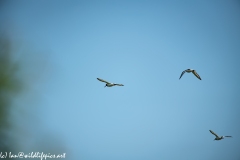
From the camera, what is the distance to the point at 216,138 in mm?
21547

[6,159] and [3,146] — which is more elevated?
[3,146]

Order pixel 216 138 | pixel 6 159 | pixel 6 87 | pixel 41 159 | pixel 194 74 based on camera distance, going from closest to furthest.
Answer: pixel 194 74, pixel 216 138, pixel 41 159, pixel 6 159, pixel 6 87

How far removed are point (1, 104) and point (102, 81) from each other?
21.0m

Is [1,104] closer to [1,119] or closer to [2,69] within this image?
[1,119]

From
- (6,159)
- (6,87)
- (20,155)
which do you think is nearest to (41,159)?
(20,155)

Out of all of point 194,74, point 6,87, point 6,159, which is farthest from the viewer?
point 6,87

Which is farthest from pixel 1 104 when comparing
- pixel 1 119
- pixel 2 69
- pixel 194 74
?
pixel 194 74

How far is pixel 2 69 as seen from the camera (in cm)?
3102

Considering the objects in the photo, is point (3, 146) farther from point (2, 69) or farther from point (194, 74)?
point (194, 74)

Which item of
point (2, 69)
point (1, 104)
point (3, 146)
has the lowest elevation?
point (3, 146)

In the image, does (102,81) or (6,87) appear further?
(6,87)

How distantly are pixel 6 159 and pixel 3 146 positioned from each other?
1.93m

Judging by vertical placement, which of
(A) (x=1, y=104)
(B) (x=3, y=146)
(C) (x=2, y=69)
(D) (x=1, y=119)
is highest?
(C) (x=2, y=69)

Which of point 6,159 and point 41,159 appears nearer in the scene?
point 41,159
